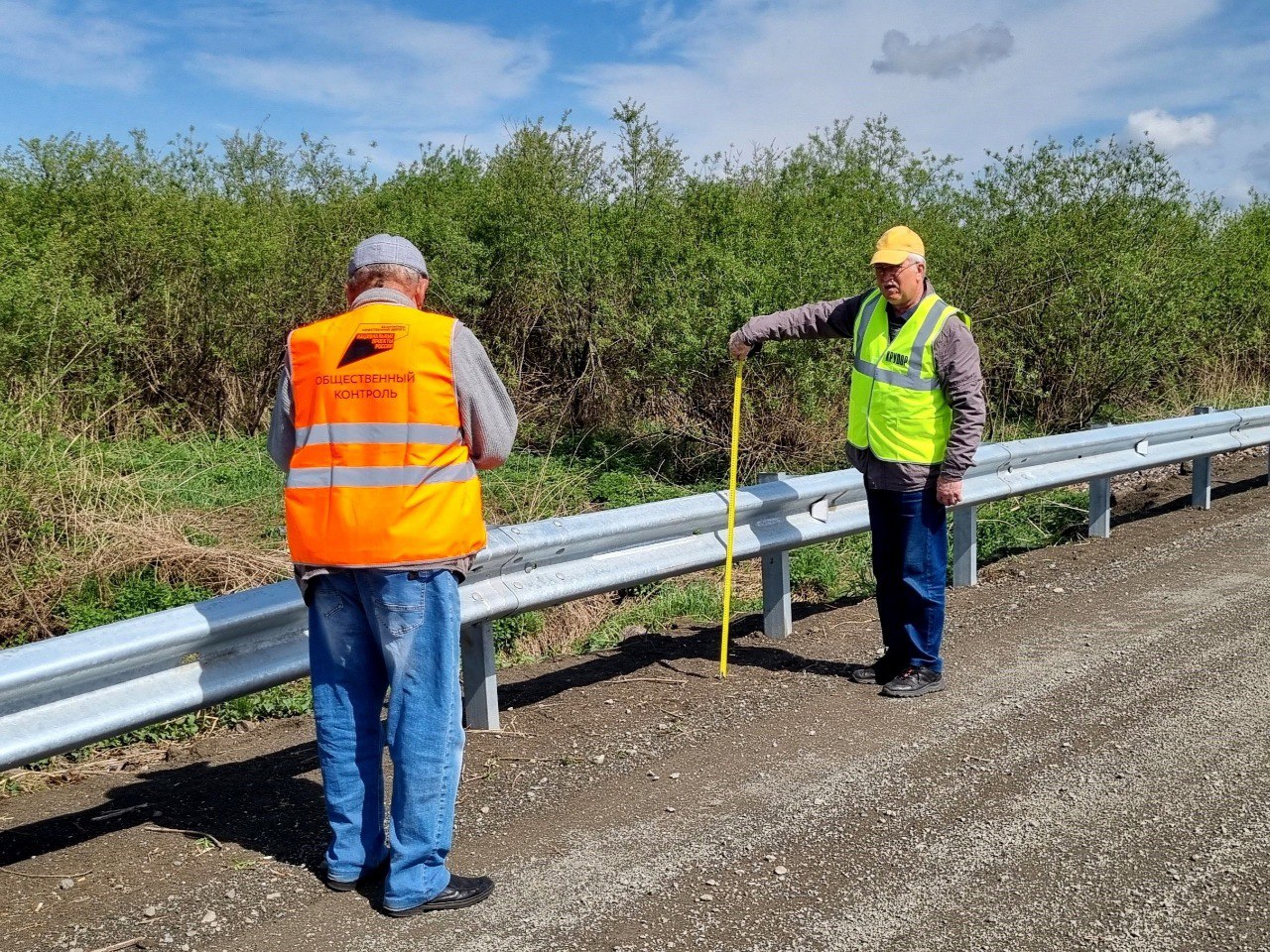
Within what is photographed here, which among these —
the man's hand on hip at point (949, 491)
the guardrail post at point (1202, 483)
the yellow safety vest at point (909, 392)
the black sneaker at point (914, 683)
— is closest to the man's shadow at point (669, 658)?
the black sneaker at point (914, 683)

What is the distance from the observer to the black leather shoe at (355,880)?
12.2ft

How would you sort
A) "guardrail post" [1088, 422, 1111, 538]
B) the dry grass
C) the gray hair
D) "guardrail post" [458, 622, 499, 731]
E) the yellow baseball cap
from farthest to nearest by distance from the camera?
"guardrail post" [1088, 422, 1111, 538] < the dry grass < the yellow baseball cap < "guardrail post" [458, 622, 499, 731] < the gray hair

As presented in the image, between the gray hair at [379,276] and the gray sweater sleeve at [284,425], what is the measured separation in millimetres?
329

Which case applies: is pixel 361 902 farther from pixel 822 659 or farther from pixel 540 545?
pixel 822 659

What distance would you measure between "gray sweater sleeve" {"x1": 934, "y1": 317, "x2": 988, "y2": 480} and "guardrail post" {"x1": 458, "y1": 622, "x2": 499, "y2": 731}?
213 centimetres

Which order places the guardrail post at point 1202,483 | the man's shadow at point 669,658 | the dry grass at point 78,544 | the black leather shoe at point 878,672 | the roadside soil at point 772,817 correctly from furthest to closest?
the guardrail post at point 1202,483, the dry grass at point 78,544, the man's shadow at point 669,658, the black leather shoe at point 878,672, the roadside soil at point 772,817

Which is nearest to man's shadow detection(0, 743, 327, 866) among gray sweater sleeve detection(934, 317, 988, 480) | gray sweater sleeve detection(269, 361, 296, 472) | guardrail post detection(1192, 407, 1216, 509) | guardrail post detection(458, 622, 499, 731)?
guardrail post detection(458, 622, 499, 731)

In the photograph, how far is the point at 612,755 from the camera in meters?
4.75

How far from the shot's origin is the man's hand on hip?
211 inches

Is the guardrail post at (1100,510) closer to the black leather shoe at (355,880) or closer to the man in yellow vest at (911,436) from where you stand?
the man in yellow vest at (911,436)

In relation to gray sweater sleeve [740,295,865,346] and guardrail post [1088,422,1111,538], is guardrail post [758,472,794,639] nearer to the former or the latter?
gray sweater sleeve [740,295,865,346]

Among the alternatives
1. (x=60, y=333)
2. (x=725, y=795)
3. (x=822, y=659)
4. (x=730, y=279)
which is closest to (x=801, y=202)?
(x=730, y=279)

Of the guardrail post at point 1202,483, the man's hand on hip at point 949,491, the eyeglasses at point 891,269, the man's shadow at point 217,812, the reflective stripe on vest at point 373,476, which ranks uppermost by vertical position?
the eyeglasses at point 891,269

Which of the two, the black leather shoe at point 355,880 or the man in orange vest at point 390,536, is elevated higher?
the man in orange vest at point 390,536
